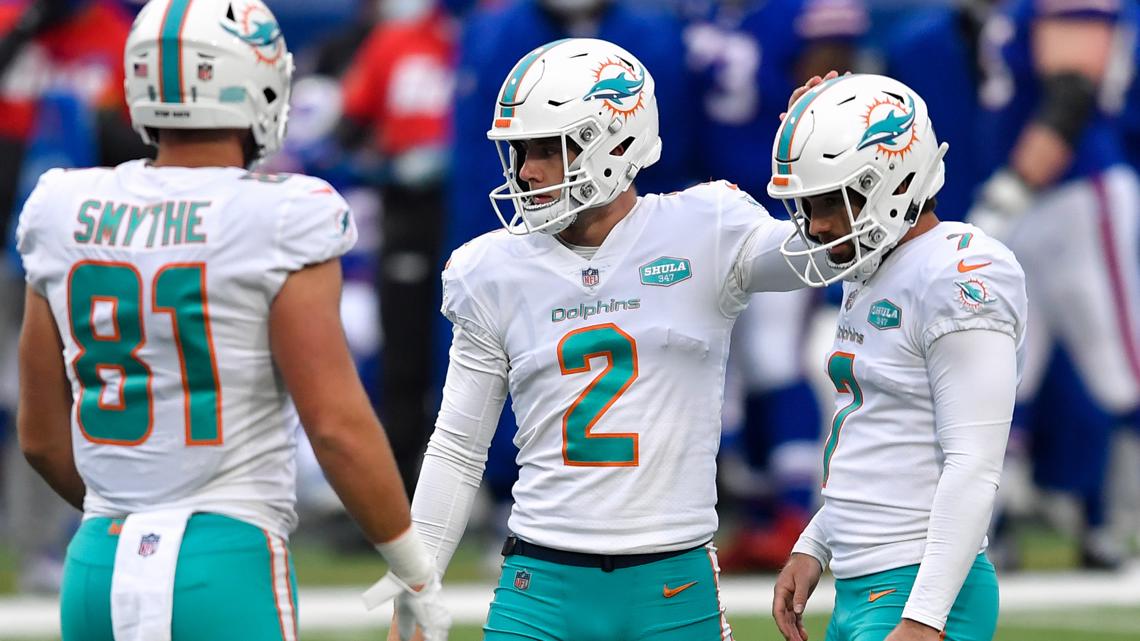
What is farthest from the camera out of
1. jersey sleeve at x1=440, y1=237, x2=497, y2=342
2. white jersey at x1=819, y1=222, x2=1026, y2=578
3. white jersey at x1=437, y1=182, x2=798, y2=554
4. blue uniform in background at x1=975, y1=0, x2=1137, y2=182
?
blue uniform in background at x1=975, y1=0, x2=1137, y2=182

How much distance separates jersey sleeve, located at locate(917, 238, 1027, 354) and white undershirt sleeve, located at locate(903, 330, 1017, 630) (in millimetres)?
21

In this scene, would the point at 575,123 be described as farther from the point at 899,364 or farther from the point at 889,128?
the point at 899,364

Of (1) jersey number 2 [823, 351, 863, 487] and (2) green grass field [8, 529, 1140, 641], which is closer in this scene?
(1) jersey number 2 [823, 351, 863, 487]

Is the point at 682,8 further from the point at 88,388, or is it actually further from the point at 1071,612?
the point at 88,388

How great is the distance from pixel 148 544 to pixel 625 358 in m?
0.98

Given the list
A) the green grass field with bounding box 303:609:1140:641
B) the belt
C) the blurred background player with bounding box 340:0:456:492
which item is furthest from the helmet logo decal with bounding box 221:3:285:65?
the blurred background player with bounding box 340:0:456:492

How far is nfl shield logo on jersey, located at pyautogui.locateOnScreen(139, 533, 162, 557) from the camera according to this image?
3.12 m

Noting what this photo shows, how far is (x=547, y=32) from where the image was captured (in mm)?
7277

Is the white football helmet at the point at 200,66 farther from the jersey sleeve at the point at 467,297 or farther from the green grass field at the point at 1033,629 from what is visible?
the green grass field at the point at 1033,629

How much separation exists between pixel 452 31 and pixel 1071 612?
12.4ft

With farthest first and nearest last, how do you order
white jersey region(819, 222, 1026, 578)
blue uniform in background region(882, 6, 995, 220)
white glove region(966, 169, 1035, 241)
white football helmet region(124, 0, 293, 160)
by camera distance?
blue uniform in background region(882, 6, 995, 220) → white glove region(966, 169, 1035, 241) → white jersey region(819, 222, 1026, 578) → white football helmet region(124, 0, 293, 160)

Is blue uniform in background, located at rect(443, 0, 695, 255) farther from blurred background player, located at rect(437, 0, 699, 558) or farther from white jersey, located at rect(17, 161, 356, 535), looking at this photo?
white jersey, located at rect(17, 161, 356, 535)

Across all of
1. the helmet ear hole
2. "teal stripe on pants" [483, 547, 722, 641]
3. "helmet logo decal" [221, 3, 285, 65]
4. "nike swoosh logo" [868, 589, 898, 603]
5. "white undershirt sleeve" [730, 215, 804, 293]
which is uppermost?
"helmet logo decal" [221, 3, 285, 65]

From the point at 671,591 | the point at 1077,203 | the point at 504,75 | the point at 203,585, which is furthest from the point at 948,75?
the point at 203,585
